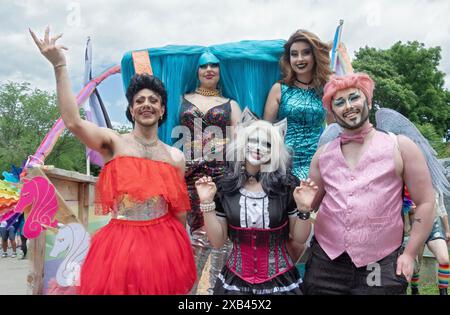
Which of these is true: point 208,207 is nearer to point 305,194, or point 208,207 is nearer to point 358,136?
point 305,194

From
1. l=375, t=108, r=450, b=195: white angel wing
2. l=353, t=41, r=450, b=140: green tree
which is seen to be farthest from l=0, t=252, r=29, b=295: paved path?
l=353, t=41, r=450, b=140: green tree

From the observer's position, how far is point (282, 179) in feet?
7.91

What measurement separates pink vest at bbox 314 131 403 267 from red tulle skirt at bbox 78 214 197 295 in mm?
810

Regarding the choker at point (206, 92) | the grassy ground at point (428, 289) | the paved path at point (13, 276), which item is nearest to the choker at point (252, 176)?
the choker at point (206, 92)

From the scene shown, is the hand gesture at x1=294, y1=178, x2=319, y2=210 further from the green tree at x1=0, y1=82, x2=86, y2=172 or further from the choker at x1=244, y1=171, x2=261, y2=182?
the green tree at x1=0, y1=82, x2=86, y2=172

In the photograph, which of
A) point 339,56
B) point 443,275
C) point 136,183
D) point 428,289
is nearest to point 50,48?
point 136,183

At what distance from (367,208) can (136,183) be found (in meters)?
1.20

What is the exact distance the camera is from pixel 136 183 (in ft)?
7.60

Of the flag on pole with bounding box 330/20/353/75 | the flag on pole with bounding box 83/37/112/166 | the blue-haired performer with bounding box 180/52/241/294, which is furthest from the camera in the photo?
the flag on pole with bounding box 83/37/112/166

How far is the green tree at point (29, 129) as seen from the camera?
24.8m

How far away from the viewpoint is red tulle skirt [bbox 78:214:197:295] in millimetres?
2240
